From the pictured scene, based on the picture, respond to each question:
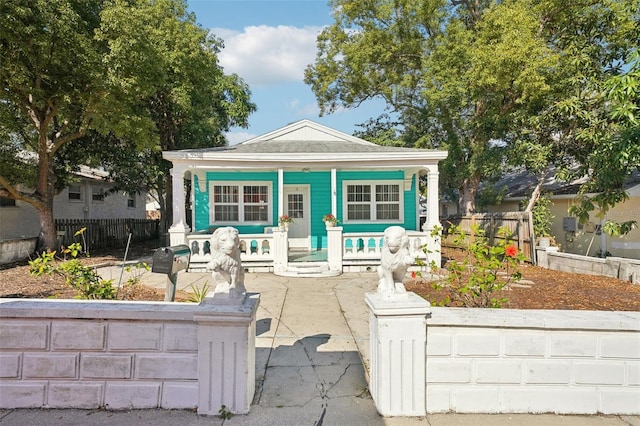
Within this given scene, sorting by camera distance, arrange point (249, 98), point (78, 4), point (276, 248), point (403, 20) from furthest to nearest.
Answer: point (249, 98) < point (403, 20) < point (276, 248) < point (78, 4)

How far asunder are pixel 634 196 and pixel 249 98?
51.2 feet

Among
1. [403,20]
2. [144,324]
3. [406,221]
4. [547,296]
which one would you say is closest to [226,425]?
[144,324]

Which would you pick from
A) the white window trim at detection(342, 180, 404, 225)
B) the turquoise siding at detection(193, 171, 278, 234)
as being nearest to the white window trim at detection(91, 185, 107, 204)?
the turquoise siding at detection(193, 171, 278, 234)

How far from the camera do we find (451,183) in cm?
1634

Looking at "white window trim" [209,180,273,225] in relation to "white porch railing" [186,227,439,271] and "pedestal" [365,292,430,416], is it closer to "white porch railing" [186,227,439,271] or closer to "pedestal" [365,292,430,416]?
"white porch railing" [186,227,439,271]

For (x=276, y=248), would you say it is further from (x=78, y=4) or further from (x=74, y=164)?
(x=74, y=164)

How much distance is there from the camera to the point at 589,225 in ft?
36.2

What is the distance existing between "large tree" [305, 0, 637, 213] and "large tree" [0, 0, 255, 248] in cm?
856

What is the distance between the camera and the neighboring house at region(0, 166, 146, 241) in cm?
1299

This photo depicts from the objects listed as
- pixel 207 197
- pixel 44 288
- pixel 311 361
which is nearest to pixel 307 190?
pixel 207 197

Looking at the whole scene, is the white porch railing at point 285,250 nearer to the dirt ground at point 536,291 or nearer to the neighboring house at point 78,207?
the dirt ground at point 536,291

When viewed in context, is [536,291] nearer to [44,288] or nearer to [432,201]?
[432,201]

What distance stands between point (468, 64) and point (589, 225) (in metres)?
7.20

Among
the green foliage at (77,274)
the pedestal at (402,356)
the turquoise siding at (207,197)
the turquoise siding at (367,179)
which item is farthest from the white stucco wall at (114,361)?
the turquoise siding at (367,179)
